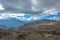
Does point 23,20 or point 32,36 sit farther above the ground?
point 23,20

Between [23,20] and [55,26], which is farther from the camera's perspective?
[55,26]

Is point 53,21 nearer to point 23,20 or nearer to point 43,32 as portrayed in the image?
point 43,32

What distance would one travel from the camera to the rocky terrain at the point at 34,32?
1430 cm

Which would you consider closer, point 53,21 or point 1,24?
point 1,24

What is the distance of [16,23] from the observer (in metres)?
14.7

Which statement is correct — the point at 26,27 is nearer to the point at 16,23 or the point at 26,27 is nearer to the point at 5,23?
the point at 16,23

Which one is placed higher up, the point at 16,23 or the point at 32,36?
the point at 16,23

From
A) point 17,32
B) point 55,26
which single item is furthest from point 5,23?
point 55,26

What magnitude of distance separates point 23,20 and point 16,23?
0.73m

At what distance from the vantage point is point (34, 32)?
15133 mm

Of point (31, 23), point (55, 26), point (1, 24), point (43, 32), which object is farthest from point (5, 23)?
point (55, 26)

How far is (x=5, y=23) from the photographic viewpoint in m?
14.4

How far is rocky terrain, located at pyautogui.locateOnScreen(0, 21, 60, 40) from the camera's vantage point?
14297 millimetres

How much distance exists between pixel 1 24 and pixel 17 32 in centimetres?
167
